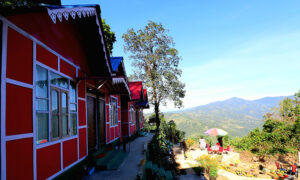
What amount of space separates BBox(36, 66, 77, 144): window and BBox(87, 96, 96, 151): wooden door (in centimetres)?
154

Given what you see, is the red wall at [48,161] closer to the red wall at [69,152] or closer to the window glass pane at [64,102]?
the red wall at [69,152]

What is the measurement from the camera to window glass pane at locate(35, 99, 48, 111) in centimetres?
409

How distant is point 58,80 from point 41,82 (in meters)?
0.76

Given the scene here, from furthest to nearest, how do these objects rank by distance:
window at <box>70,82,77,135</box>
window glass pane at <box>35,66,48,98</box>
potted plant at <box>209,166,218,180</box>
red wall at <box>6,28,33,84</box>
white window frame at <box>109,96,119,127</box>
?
potted plant at <box>209,166,218,180</box>
white window frame at <box>109,96,119,127</box>
window at <box>70,82,77,135</box>
window glass pane at <box>35,66,48,98</box>
red wall at <box>6,28,33,84</box>

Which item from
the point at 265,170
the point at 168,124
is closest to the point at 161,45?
the point at 168,124

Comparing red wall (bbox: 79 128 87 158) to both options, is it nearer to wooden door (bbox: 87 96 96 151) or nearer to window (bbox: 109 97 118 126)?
wooden door (bbox: 87 96 96 151)

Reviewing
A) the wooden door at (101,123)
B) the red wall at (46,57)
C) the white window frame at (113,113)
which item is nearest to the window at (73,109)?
the red wall at (46,57)

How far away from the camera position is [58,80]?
16.6 ft

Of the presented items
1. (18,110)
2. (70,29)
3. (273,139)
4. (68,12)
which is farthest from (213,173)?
(68,12)

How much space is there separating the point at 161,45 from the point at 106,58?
59.5ft

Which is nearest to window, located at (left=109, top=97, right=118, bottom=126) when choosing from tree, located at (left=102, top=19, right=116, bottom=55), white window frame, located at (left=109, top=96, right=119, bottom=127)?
white window frame, located at (left=109, top=96, right=119, bottom=127)

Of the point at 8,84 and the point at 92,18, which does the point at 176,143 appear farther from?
the point at 8,84

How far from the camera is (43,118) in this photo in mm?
4285

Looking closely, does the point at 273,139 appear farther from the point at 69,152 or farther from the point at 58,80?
the point at 58,80
